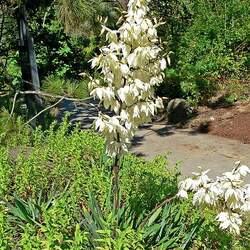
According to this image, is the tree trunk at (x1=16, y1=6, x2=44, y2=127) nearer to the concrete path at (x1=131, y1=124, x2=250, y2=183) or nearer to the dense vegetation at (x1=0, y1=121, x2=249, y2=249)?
the dense vegetation at (x1=0, y1=121, x2=249, y2=249)

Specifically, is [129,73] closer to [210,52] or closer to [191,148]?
[191,148]

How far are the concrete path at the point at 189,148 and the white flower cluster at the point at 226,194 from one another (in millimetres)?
4419

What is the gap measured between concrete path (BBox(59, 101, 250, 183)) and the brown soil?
→ 243 mm

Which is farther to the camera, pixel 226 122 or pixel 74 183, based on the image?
pixel 226 122

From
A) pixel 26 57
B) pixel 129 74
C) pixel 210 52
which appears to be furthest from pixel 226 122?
pixel 129 74

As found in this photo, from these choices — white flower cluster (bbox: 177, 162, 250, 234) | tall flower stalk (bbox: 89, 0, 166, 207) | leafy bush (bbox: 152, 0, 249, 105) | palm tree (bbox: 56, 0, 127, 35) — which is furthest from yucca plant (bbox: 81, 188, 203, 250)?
leafy bush (bbox: 152, 0, 249, 105)

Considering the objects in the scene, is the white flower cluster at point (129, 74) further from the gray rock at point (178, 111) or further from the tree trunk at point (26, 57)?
the gray rock at point (178, 111)

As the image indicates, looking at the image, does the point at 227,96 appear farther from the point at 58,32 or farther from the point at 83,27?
the point at 83,27

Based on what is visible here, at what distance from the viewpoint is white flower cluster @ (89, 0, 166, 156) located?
3184 mm

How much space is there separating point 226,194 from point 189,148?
6201mm

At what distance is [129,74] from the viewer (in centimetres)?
324

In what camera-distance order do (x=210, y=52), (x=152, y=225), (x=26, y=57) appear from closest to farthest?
1. (x=152, y=225)
2. (x=26, y=57)
3. (x=210, y=52)

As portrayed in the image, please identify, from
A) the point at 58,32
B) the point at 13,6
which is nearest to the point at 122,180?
the point at 13,6

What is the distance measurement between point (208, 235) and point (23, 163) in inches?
81.8
